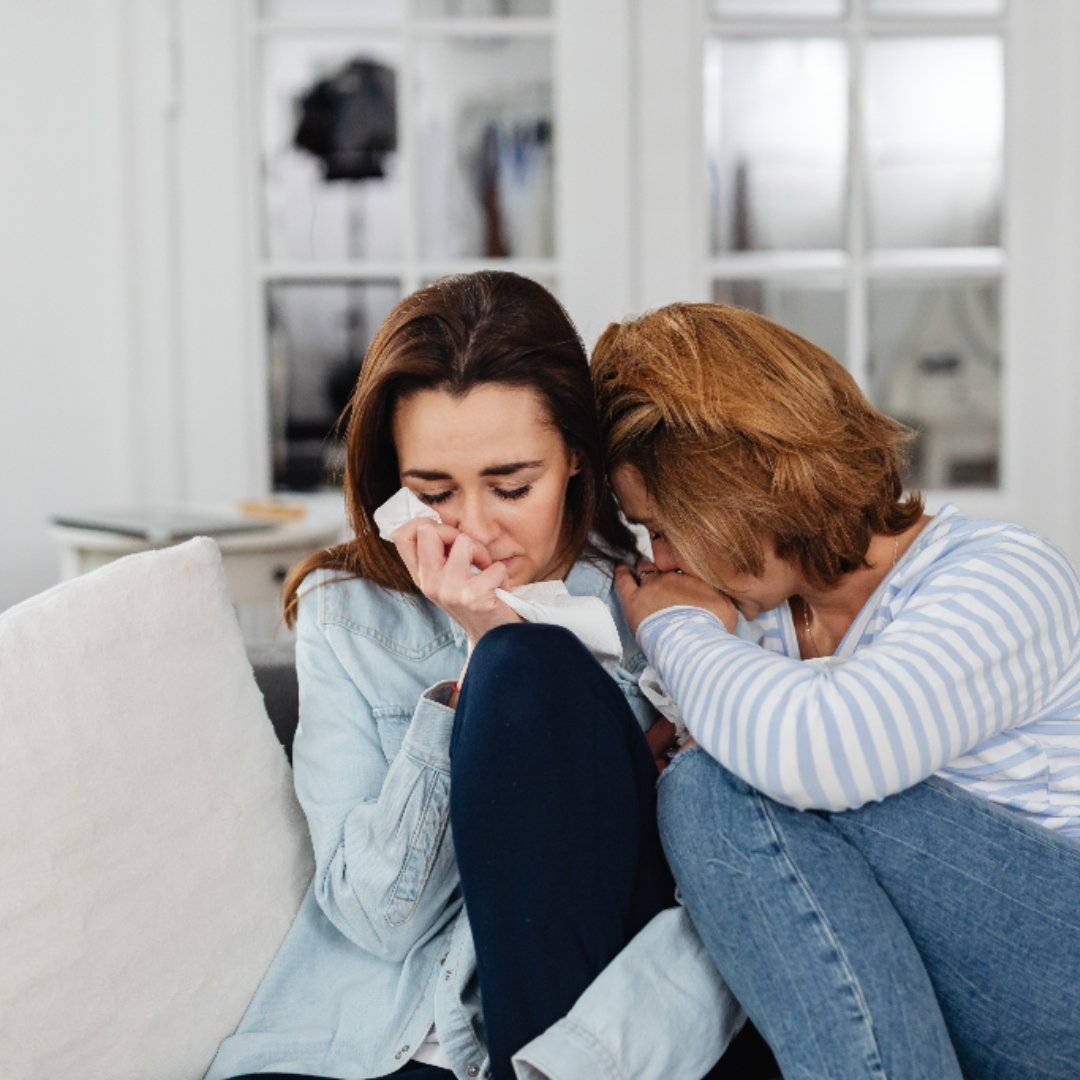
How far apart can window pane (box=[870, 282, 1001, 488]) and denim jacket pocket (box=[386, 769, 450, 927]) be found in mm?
2135

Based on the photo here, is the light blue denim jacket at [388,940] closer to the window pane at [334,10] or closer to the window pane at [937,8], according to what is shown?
the window pane at [334,10]

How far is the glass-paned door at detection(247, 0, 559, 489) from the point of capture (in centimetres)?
303

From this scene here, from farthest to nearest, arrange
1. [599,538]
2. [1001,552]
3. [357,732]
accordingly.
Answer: [599,538], [357,732], [1001,552]

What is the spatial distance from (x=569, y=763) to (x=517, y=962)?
0.16 metres

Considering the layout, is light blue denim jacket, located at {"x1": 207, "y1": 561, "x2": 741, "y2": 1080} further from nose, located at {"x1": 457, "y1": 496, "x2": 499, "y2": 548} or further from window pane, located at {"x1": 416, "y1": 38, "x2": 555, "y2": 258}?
window pane, located at {"x1": 416, "y1": 38, "x2": 555, "y2": 258}

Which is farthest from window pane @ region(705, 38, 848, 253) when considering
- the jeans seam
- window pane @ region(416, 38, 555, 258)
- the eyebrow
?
the jeans seam

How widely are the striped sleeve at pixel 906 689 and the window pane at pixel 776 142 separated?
6.65 feet

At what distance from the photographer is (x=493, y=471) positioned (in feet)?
4.30

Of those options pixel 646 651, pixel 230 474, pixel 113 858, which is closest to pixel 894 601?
pixel 646 651

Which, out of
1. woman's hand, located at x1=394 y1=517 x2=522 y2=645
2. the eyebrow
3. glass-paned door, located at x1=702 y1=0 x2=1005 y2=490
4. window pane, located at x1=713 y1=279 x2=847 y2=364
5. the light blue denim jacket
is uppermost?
glass-paned door, located at x1=702 y1=0 x2=1005 y2=490

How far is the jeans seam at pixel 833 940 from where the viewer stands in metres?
1.06

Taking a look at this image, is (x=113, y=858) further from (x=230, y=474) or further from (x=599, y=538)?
(x=230, y=474)

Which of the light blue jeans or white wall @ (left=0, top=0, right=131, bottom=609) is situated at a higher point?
white wall @ (left=0, top=0, right=131, bottom=609)

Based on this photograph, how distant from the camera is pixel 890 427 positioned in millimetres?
1390
